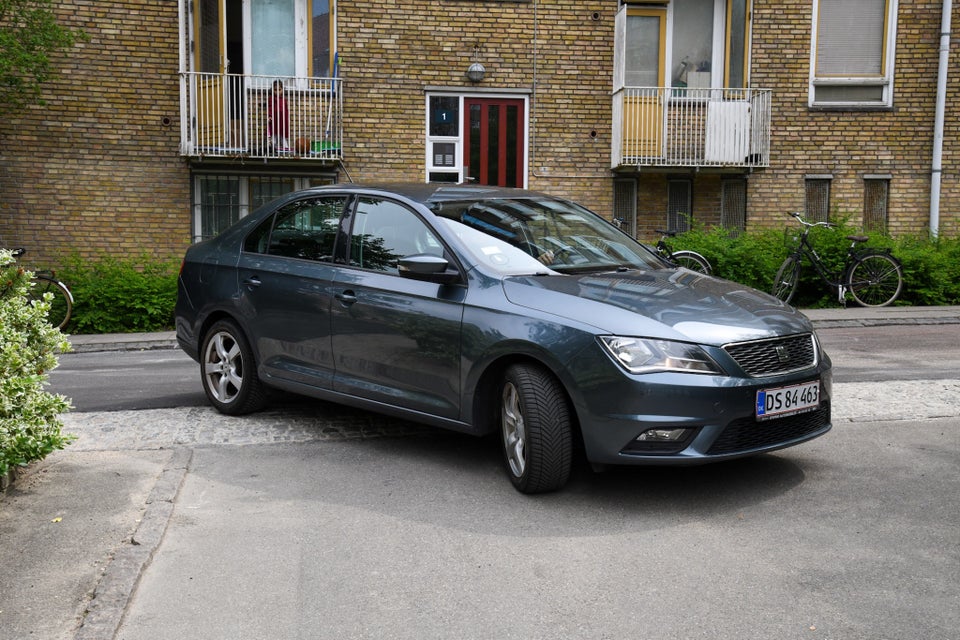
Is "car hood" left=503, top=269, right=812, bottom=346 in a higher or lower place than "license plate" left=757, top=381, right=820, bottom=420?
higher

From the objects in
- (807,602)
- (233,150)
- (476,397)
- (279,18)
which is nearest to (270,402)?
(476,397)

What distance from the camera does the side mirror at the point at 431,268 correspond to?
18.8 ft

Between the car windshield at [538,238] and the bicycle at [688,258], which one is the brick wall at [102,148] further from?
the car windshield at [538,238]

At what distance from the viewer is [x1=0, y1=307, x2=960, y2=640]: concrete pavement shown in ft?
13.2

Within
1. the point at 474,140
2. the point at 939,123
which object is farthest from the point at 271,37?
the point at 939,123

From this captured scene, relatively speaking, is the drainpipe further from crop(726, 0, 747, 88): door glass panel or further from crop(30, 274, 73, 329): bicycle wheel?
crop(30, 274, 73, 329): bicycle wheel

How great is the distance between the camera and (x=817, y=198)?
1892 cm

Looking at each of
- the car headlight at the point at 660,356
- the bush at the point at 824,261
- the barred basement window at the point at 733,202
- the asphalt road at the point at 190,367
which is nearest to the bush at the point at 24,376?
the asphalt road at the point at 190,367

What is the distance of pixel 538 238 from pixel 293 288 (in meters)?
1.73

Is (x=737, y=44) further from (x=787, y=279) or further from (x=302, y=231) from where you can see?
(x=302, y=231)

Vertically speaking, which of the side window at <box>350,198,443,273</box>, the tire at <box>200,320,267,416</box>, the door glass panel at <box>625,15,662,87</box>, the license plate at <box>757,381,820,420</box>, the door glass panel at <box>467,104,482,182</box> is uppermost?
the door glass panel at <box>625,15,662,87</box>

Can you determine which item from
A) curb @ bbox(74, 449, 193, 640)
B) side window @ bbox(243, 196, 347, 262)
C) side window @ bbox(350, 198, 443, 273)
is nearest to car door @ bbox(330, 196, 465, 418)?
side window @ bbox(350, 198, 443, 273)

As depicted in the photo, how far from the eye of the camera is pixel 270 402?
793cm

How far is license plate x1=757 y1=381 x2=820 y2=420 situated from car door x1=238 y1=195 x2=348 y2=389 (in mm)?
2767
